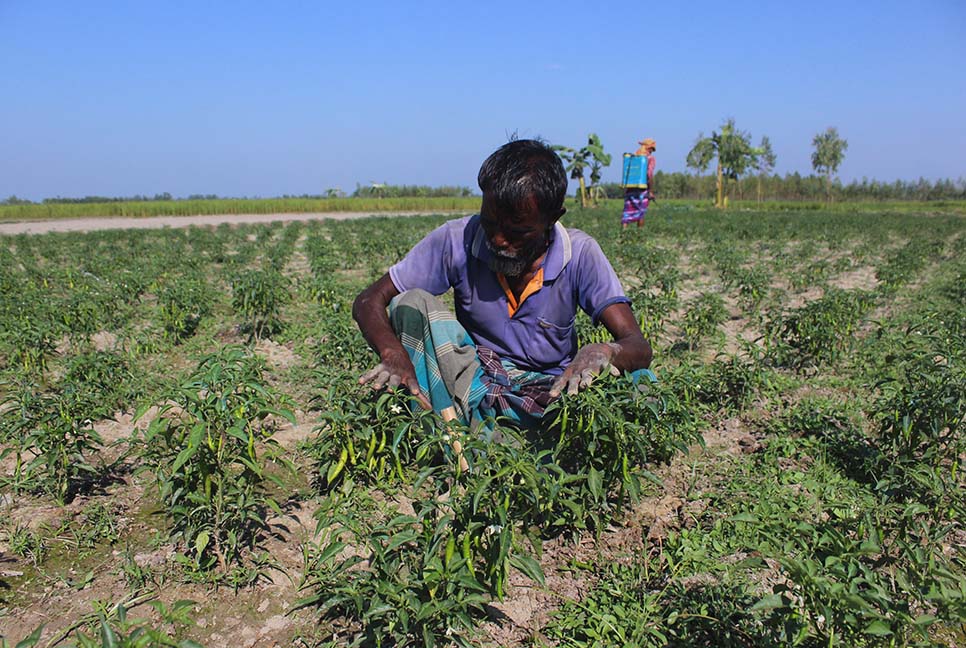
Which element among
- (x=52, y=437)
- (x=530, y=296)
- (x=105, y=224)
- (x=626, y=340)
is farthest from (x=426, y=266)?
(x=105, y=224)

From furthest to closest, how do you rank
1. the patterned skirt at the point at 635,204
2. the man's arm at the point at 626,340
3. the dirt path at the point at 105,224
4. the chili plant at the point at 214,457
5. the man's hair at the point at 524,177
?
the dirt path at the point at 105,224 < the patterned skirt at the point at 635,204 < the man's arm at the point at 626,340 < the man's hair at the point at 524,177 < the chili plant at the point at 214,457

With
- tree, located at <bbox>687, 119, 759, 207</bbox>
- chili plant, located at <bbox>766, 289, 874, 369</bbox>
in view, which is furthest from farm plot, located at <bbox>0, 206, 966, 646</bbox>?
tree, located at <bbox>687, 119, 759, 207</bbox>

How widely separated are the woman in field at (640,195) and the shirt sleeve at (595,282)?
11.4 metres

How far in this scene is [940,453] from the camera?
315cm

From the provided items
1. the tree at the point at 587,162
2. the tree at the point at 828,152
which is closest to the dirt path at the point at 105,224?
the tree at the point at 587,162

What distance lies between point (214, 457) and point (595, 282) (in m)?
1.74

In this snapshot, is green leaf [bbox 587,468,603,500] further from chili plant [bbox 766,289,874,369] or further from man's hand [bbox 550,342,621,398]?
chili plant [bbox 766,289,874,369]

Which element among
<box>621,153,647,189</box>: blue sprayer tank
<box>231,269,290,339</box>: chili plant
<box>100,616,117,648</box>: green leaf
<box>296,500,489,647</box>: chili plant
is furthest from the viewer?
<box>621,153,647,189</box>: blue sprayer tank

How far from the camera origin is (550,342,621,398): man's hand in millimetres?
2369

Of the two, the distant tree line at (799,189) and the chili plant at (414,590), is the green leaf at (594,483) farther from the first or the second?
the distant tree line at (799,189)

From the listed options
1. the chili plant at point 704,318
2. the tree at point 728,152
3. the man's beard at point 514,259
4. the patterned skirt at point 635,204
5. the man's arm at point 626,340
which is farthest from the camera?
the tree at point 728,152

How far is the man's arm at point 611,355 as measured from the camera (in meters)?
2.39

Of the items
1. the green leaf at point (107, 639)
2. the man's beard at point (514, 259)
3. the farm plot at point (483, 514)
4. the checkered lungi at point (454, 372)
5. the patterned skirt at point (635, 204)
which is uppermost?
the patterned skirt at point (635, 204)

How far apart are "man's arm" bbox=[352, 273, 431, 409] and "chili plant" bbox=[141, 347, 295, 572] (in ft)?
1.25
